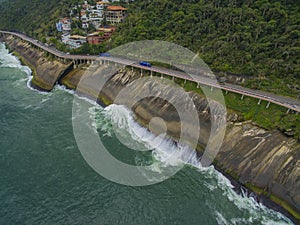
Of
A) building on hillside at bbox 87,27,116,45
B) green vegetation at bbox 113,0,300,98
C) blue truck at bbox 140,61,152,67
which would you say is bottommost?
blue truck at bbox 140,61,152,67

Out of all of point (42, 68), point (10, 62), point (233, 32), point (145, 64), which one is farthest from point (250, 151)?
point (10, 62)

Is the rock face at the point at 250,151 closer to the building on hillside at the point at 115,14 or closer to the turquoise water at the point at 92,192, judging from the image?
the turquoise water at the point at 92,192

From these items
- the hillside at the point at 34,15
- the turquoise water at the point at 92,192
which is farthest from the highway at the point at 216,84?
the hillside at the point at 34,15

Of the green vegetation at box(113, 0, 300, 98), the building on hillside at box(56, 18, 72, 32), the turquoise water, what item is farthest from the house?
the turquoise water

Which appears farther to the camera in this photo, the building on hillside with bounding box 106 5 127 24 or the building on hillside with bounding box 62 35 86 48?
the building on hillside with bounding box 106 5 127 24

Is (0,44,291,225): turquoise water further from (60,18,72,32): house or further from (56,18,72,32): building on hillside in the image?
(56,18,72,32): building on hillside

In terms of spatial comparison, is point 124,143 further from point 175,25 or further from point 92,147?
point 175,25

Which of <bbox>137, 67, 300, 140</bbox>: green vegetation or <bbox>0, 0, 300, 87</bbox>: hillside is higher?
<bbox>0, 0, 300, 87</bbox>: hillside
